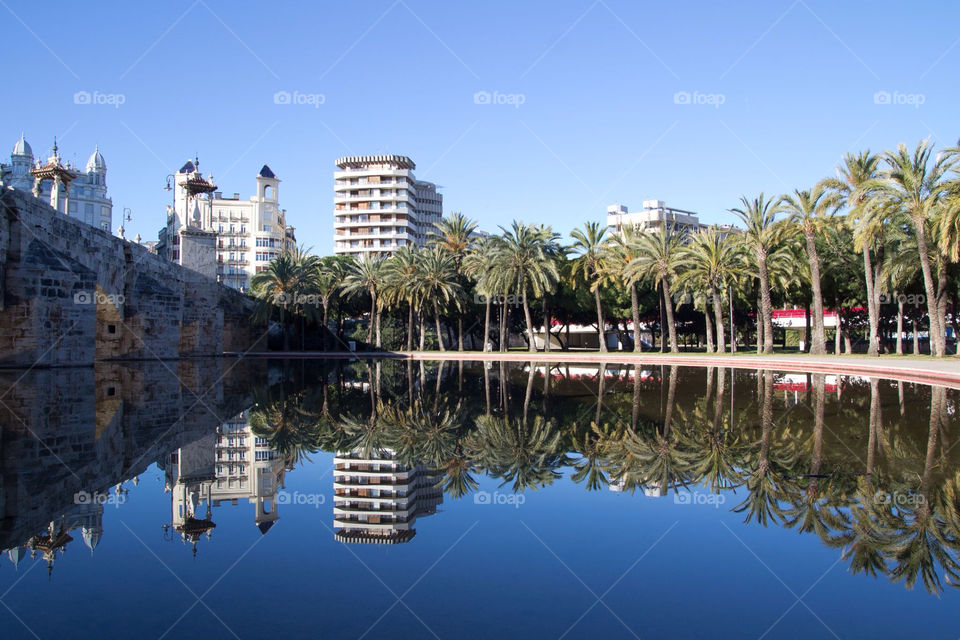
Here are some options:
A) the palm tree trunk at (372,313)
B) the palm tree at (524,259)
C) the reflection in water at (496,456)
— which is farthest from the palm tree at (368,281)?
the reflection in water at (496,456)

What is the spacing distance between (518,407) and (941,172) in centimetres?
2737

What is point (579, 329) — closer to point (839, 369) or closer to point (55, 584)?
point (839, 369)

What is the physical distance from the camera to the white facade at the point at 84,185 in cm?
9862

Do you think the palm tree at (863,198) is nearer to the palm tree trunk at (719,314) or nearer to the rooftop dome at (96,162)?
the palm tree trunk at (719,314)

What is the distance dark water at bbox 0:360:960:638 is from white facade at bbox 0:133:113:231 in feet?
339

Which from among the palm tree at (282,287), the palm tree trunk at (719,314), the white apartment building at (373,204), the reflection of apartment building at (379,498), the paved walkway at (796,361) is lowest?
the paved walkway at (796,361)

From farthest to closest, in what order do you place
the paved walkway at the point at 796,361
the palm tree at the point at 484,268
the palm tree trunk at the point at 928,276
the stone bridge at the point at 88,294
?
1. the palm tree at the point at 484,268
2. the palm tree trunk at the point at 928,276
3. the paved walkway at the point at 796,361
4. the stone bridge at the point at 88,294

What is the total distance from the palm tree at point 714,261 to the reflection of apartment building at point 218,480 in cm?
3717

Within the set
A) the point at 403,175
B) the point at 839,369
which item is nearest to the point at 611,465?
the point at 839,369

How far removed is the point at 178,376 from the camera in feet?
78.2

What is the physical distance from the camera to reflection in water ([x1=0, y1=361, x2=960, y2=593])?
599 centimetres

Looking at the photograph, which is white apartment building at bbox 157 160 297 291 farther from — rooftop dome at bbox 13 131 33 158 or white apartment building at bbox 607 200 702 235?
white apartment building at bbox 607 200 702 235

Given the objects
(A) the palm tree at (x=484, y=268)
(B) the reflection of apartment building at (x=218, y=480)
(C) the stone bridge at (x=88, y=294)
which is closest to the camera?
(B) the reflection of apartment building at (x=218, y=480)

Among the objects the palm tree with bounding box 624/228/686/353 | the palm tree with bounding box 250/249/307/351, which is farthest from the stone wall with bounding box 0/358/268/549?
the palm tree with bounding box 624/228/686/353
